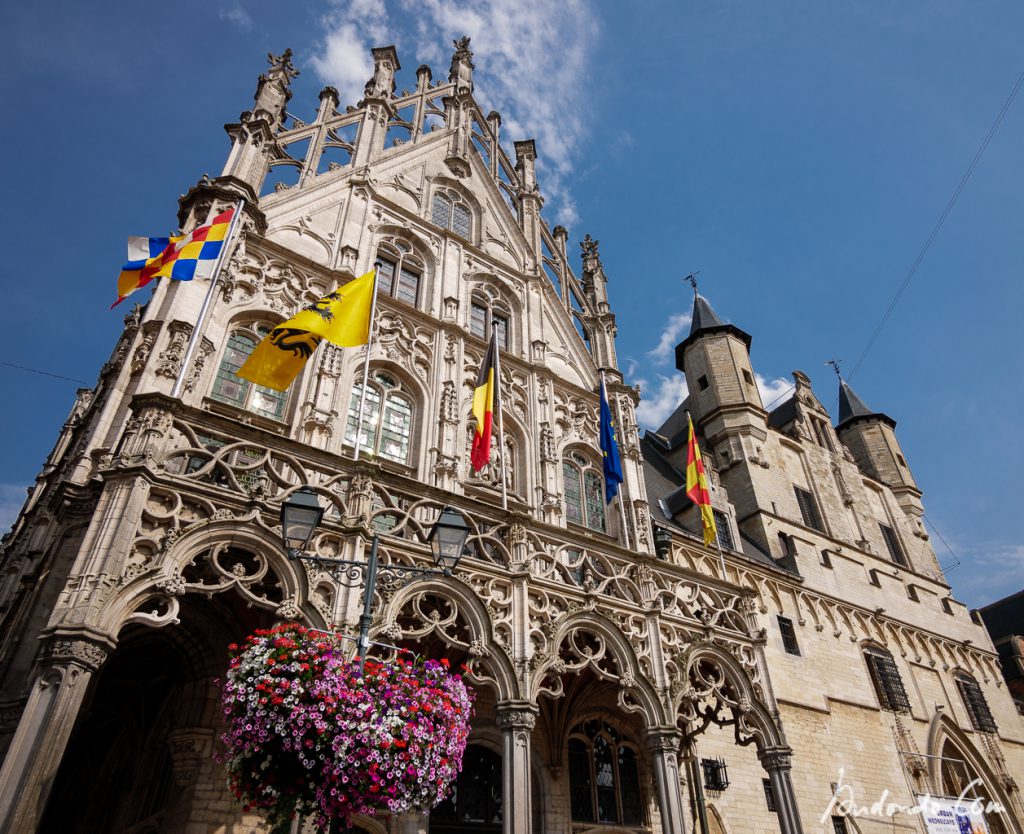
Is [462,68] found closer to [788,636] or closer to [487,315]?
[487,315]

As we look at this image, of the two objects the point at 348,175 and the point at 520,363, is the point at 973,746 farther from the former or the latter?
the point at 348,175

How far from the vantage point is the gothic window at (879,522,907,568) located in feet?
103

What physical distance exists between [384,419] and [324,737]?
28.9 ft

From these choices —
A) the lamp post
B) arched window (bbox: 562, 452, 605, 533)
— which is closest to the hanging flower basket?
the lamp post

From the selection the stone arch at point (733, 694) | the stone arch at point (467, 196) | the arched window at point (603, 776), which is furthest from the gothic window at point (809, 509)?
the stone arch at point (467, 196)

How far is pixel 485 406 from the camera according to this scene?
13.4m

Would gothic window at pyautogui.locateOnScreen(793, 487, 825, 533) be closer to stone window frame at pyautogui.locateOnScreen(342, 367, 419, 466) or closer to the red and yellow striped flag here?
the red and yellow striped flag

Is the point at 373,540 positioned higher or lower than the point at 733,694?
higher

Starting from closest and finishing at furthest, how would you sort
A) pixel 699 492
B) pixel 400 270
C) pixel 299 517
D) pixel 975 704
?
1. pixel 299 517
2. pixel 699 492
3. pixel 400 270
4. pixel 975 704

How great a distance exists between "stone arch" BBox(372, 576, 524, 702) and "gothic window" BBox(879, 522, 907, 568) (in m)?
27.1

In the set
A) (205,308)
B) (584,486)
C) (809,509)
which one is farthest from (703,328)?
(205,308)

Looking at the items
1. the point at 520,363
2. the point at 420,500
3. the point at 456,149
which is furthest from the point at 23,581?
the point at 456,149

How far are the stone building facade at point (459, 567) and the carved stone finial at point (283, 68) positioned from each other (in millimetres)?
86

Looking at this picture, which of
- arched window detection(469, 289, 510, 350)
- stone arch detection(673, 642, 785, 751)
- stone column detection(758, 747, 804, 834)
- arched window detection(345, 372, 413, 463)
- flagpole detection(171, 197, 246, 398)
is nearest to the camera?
flagpole detection(171, 197, 246, 398)
